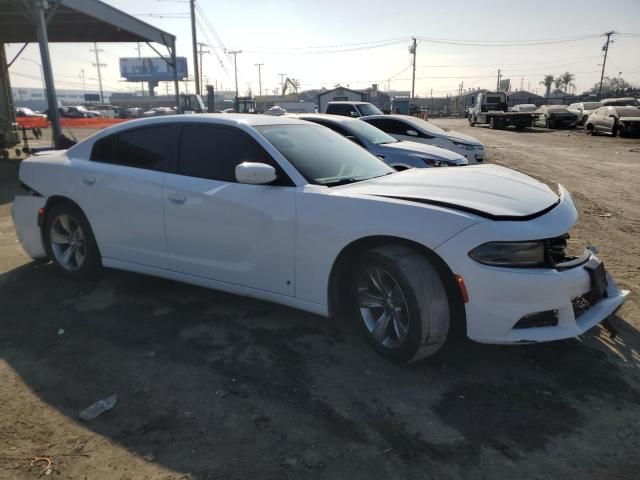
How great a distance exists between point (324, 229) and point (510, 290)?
122cm

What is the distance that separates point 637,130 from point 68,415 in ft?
82.4

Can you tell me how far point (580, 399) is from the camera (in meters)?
2.81

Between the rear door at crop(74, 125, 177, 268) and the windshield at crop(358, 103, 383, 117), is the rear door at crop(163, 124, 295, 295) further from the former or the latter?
the windshield at crop(358, 103, 383, 117)

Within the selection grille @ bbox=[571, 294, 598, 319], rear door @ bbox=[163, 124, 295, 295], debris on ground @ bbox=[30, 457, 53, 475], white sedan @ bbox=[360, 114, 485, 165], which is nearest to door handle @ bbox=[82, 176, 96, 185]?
rear door @ bbox=[163, 124, 295, 295]

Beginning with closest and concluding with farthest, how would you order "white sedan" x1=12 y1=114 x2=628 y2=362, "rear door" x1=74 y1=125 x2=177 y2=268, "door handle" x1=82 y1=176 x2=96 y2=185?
"white sedan" x1=12 y1=114 x2=628 y2=362 → "rear door" x1=74 y1=125 x2=177 y2=268 → "door handle" x1=82 y1=176 x2=96 y2=185

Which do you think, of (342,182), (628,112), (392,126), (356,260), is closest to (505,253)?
(356,260)

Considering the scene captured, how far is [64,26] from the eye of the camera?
1638 cm

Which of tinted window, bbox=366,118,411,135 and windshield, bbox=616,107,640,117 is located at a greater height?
windshield, bbox=616,107,640,117

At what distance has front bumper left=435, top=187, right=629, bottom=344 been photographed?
108 inches

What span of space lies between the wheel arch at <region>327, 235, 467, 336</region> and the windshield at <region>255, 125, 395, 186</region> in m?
0.57

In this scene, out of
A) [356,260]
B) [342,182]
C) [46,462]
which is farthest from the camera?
[342,182]

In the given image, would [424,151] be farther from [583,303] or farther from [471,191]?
[583,303]

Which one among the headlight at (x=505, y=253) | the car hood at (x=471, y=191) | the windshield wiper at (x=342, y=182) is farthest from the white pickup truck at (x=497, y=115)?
the headlight at (x=505, y=253)

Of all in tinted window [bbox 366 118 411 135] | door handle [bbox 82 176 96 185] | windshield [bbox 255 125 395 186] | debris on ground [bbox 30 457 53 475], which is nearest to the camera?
debris on ground [bbox 30 457 53 475]
